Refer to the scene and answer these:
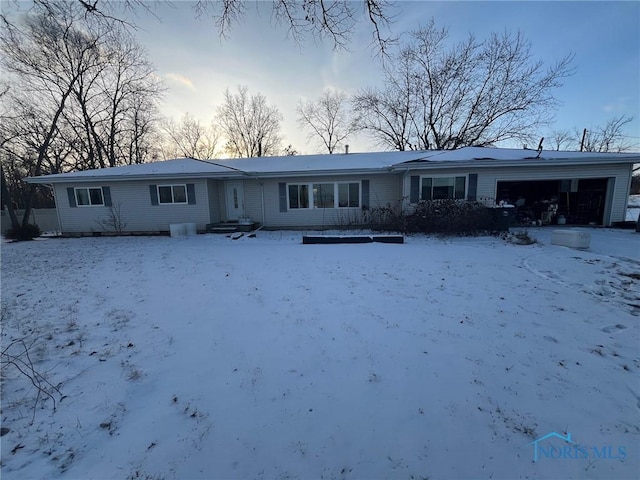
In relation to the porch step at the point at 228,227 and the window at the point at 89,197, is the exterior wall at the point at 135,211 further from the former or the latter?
the porch step at the point at 228,227

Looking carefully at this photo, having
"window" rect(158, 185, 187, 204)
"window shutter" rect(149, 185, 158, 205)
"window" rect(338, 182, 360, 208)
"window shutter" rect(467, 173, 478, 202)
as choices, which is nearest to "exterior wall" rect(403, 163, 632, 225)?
"window shutter" rect(467, 173, 478, 202)

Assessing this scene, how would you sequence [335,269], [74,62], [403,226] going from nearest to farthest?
[335,269]
[403,226]
[74,62]

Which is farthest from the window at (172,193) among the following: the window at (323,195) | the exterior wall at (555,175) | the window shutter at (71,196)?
the exterior wall at (555,175)

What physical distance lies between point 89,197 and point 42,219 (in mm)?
8082

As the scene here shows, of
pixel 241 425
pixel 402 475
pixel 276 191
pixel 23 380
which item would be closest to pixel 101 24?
pixel 23 380

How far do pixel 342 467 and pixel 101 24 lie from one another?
581 cm

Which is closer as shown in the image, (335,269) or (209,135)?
(335,269)

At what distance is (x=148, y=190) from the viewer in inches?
491

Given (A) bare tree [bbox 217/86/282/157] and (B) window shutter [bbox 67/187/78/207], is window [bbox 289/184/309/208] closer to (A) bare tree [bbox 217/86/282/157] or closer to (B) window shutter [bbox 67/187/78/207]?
(B) window shutter [bbox 67/187/78/207]

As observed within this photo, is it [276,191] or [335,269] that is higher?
[276,191]

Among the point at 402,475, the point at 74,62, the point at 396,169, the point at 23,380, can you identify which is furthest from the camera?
the point at 74,62

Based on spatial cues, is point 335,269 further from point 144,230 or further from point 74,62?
point 74,62

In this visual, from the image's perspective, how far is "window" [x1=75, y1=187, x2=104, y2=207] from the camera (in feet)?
41.4

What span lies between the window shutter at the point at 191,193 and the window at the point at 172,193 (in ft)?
0.61
